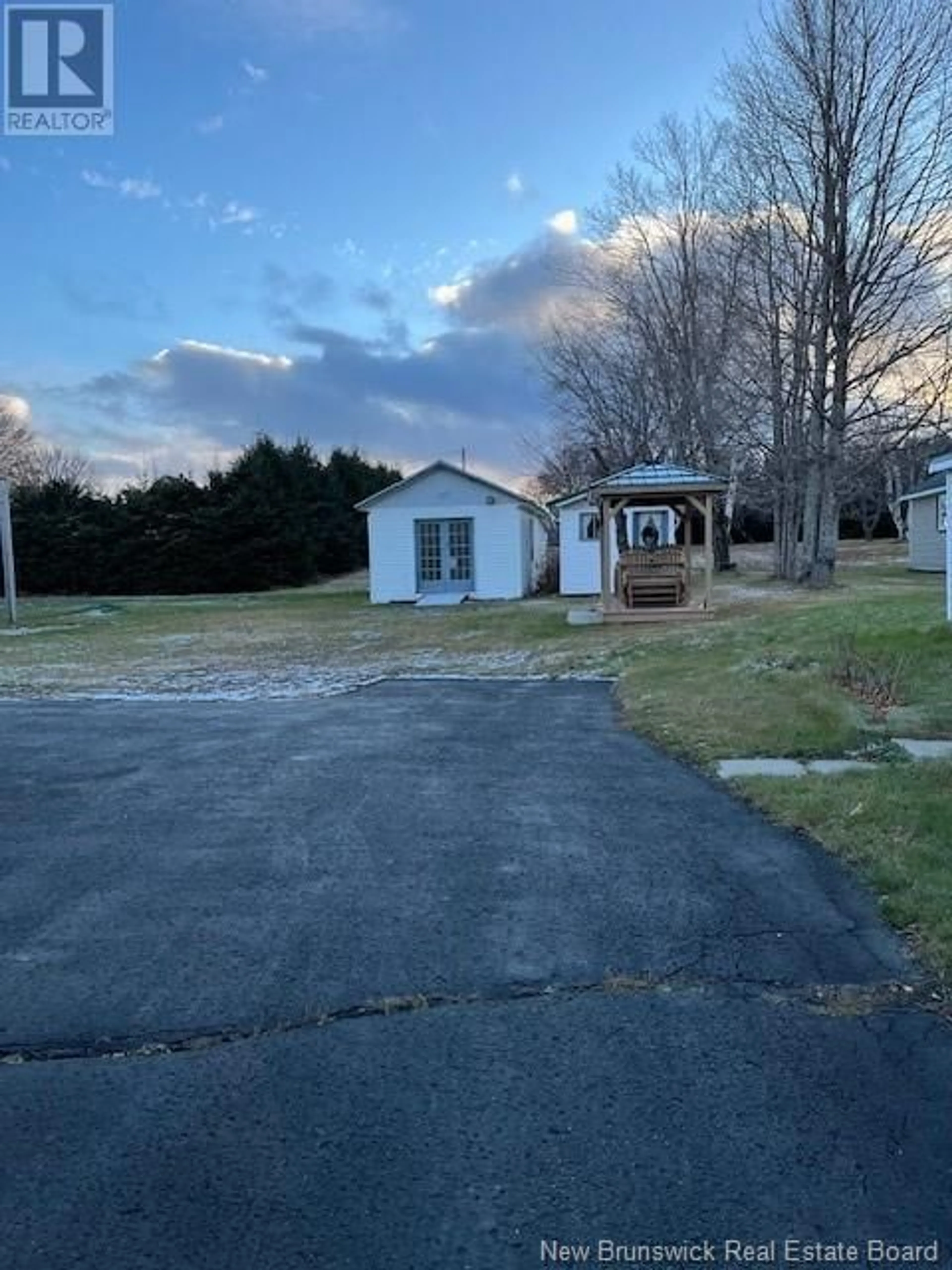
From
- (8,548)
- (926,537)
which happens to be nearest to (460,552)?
(8,548)

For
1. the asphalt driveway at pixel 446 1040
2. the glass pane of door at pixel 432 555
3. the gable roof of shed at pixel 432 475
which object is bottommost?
the asphalt driveway at pixel 446 1040

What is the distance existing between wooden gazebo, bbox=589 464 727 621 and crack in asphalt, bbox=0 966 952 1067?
50.9ft

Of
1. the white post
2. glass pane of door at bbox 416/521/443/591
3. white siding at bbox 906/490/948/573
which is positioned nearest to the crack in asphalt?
the white post

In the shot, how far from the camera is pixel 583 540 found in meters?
28.2

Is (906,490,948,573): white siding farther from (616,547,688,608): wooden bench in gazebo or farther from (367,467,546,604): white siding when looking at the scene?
(616,547,688,608): wooden bench in gazebo

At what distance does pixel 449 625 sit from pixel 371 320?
38.5 feet

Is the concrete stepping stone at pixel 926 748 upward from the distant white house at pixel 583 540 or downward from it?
downward

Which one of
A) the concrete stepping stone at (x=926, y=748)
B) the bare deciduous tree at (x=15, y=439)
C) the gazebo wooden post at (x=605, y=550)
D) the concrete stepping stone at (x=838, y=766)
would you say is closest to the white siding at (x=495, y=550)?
the gazebo wooden post at (x=605, y=550)

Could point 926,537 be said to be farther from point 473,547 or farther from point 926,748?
point 926,748

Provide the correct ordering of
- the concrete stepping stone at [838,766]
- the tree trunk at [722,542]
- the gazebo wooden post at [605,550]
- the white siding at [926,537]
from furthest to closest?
the tree trunk at [722,542] < the white siding at [926,537] < the gazebo wooden post at [605,550] < the concrete stepping stone at [838,766]

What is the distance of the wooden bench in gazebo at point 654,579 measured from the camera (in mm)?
19812

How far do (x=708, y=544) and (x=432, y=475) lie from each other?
10.9 m

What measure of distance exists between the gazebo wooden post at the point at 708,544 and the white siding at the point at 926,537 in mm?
12063

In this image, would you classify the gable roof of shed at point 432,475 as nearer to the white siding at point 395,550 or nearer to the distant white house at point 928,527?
the white siding at point 395,550
